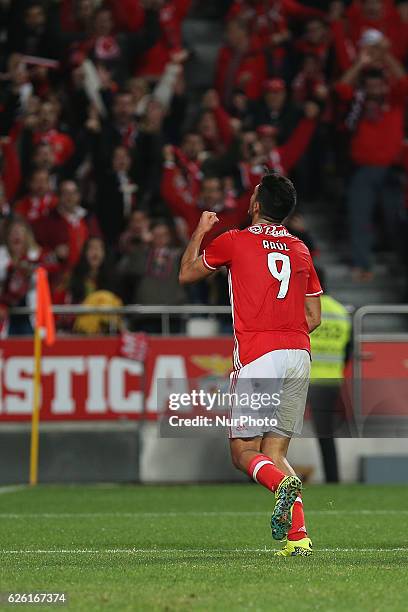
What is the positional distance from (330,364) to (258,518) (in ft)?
11.1

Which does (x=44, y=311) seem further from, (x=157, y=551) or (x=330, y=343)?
(x=157, y=551)

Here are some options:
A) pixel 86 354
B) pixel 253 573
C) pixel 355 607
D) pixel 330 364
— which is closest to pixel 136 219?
pixel 86 354

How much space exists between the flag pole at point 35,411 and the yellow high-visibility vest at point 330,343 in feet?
9.29

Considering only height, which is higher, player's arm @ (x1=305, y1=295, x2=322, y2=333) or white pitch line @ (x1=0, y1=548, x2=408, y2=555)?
player's arm @ (x1=305, y1=295, x2=322, y2=333)

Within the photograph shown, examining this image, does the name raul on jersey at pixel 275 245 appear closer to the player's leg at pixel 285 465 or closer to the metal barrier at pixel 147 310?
the player's leg at pixel 285 465

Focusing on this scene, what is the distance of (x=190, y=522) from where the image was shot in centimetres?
1187

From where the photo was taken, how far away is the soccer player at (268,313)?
8.80m

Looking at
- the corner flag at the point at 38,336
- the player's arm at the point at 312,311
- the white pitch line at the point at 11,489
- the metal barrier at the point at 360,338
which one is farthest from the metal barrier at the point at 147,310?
the player's arm at the point at 312,311

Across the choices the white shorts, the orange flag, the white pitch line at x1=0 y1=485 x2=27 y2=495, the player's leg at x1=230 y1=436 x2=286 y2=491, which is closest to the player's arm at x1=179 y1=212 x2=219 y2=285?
the white shorts

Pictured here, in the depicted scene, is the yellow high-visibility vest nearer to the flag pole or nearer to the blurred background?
the blurred background

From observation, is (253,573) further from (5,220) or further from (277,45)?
(277,45)

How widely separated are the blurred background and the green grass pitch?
34.2 inches

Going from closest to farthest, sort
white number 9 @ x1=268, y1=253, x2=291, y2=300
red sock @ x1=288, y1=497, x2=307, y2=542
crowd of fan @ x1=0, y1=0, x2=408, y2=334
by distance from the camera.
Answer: red sock @ x1=288, y1=497, x2=307, y2=542
white number 9 @ x1=268, y1=253, x2=291, y2=300
crowd of fan @ x1=0, y1=0, x2=408, y2=334

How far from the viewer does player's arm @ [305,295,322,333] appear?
9.11 m
